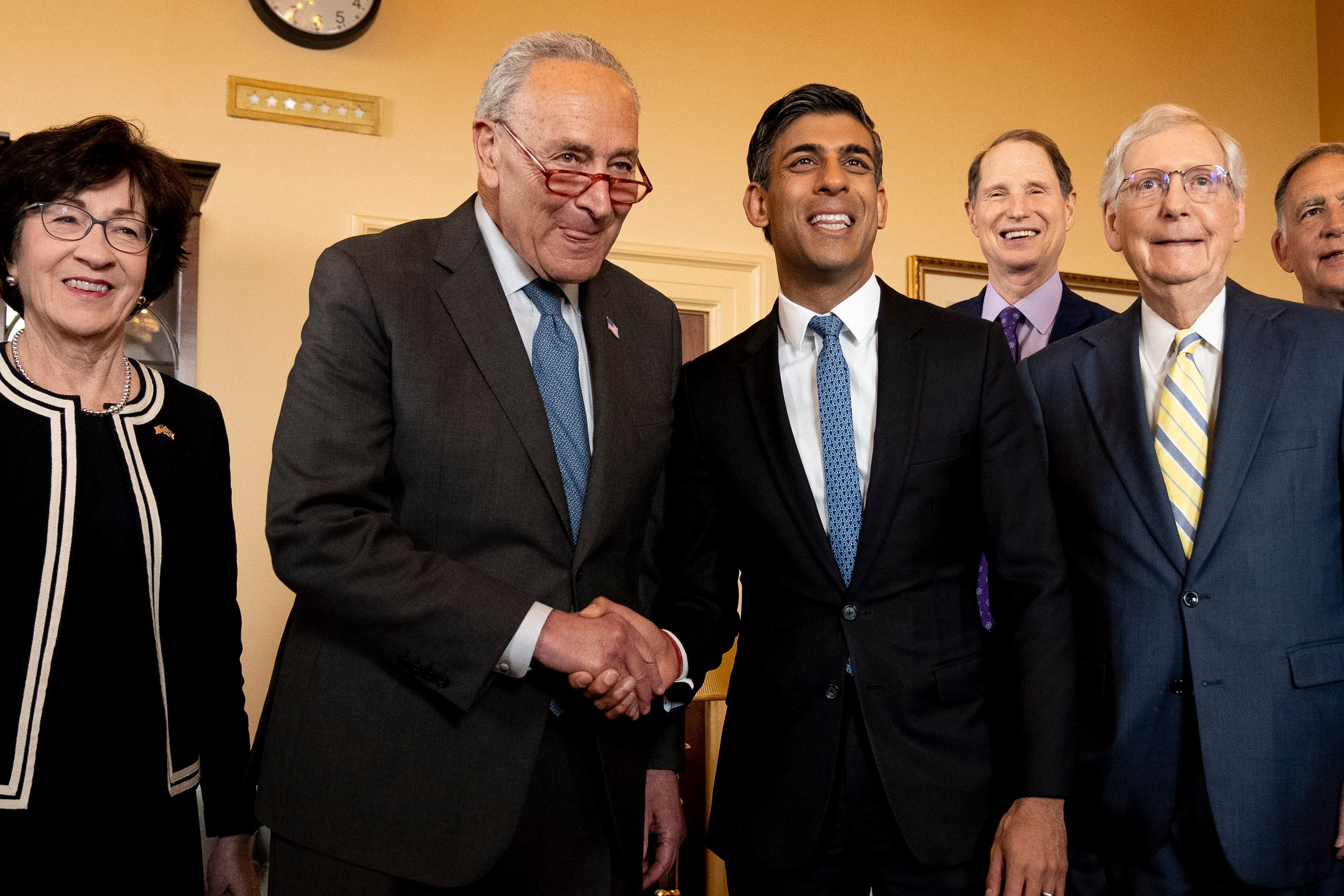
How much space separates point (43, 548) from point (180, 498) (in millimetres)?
233

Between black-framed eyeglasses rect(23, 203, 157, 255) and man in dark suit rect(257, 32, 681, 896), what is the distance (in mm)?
555

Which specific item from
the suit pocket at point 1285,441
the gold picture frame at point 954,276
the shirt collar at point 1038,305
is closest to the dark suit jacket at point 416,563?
the suit pocket at point 1285,441

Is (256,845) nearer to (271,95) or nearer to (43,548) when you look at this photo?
(43,548)

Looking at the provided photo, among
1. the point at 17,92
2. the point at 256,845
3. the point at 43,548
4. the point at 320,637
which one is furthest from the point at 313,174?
the point at 320,637

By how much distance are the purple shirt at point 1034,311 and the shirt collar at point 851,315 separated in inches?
35.8

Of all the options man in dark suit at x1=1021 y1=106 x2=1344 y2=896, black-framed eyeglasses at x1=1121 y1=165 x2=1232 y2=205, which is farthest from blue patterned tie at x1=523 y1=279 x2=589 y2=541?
black-framed eyeglasses at x1=1121 y1=165 x2=1232 y2=205

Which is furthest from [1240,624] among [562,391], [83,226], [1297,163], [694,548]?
[83,226]

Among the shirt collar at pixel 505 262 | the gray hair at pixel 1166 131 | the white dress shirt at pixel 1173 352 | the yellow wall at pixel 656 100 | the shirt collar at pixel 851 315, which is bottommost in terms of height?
the white dress shirt at pixel 1173 352

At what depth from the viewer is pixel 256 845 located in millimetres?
3143

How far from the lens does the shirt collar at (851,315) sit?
1.95 metres

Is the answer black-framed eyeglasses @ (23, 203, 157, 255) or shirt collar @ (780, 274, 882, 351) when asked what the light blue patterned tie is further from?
black-framed eyeglasses @ (23, 203, 157, 255)

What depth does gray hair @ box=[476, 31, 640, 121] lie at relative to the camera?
177 cm

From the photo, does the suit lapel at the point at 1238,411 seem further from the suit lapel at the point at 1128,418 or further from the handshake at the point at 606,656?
the handshake at the point at 606,656

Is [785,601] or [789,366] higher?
[789,366]
